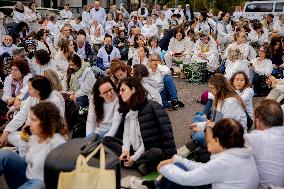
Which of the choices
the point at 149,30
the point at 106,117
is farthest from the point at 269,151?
the point at 149,30

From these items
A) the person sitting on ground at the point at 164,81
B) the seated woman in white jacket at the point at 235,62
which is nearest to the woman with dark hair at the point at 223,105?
the person sitting on ground at the point at 164,81

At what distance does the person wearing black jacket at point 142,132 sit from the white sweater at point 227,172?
146 cm

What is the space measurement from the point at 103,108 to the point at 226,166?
9.01ft

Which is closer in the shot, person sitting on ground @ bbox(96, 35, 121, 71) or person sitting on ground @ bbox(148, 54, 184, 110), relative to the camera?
person sitting on ground @ bbox(148, 54, 184, 110)

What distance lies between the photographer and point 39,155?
14.0 feet

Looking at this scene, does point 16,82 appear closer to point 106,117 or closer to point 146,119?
point 106,117

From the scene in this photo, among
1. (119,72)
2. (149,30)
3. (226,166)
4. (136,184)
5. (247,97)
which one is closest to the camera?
(226,166)

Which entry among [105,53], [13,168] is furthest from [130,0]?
[13,168]

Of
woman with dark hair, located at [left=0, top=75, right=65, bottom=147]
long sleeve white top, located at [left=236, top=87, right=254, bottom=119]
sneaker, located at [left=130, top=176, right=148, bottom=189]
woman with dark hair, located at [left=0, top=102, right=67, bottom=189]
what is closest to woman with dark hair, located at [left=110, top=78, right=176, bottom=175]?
sneaker, located at [left=130, top=176, right=148, bottom=189]

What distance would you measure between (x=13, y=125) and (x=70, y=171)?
7.62 feet

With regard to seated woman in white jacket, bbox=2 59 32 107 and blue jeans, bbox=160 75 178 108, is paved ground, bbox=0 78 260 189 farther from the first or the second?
seated woman in white jacket, bbox=2 59 32 107

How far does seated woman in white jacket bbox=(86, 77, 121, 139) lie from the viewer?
5.95 m

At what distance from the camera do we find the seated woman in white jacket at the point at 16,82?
752cm

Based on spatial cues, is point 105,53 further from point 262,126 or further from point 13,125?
point 262,126
